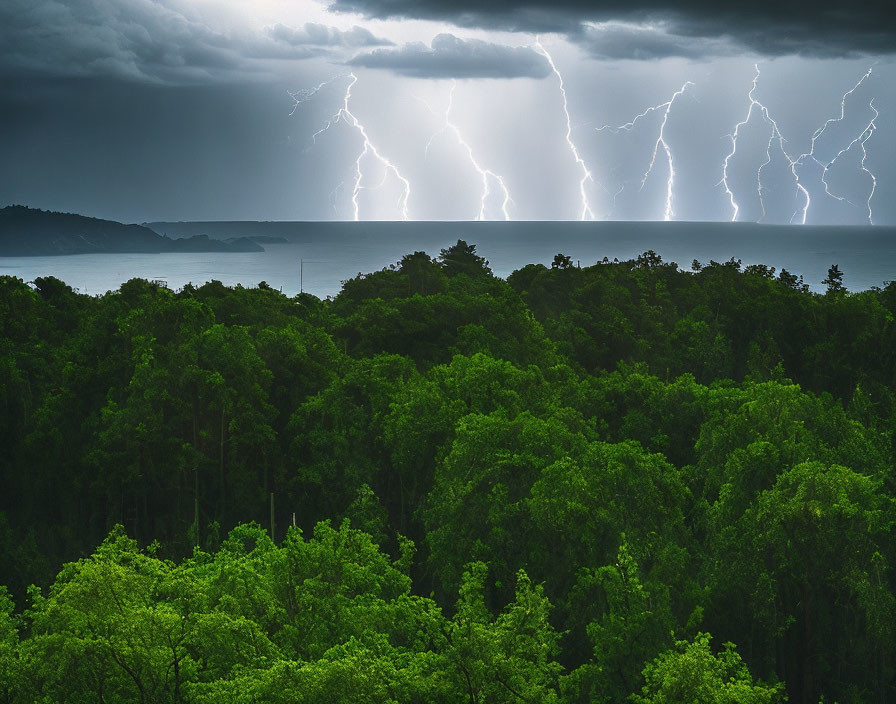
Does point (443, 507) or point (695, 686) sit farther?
point (443, 507)

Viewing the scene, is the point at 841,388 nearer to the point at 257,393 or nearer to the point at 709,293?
the point at 709,293

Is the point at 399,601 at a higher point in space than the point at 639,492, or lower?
lower

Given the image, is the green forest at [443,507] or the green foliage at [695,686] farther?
the green forest at [443,507]

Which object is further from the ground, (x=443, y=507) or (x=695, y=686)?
(x=443, y=507)

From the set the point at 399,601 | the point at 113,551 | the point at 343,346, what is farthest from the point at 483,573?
the point at 343,346

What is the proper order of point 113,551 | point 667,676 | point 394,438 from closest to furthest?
point 667,676 → point 113,551 → point 394,438

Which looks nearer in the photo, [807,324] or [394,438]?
[394,438]

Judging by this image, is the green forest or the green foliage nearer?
the green foliage

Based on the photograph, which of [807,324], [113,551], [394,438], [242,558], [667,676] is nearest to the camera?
[667,676]
